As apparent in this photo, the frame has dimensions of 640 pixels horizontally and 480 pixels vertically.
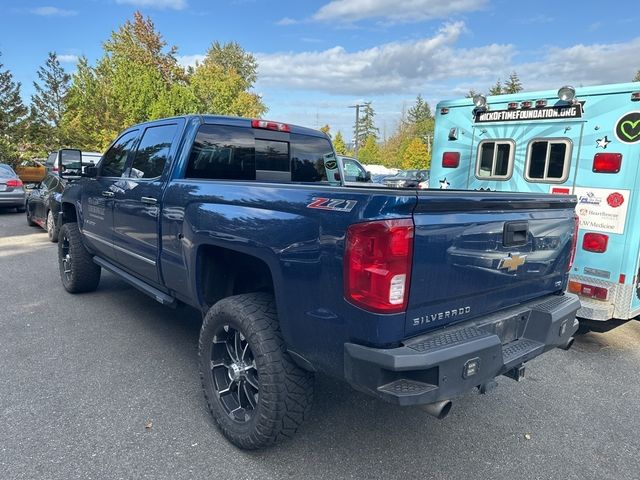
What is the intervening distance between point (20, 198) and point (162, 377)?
12.8 m

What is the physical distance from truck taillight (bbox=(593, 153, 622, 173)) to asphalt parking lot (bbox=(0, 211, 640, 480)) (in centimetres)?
182

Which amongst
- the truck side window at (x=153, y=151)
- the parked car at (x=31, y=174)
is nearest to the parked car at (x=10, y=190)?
the parked car at (x=31, y=174)

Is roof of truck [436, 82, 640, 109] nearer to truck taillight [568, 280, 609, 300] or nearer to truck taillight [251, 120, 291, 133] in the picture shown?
truck taillight [568, 280, 609, 300]

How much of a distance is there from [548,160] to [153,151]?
13.3 feet

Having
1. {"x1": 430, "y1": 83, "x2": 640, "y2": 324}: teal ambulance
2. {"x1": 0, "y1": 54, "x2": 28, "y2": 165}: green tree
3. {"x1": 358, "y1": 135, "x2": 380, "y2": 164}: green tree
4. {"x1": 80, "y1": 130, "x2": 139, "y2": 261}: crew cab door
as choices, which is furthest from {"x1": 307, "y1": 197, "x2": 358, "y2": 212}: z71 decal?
{"x1": 358, "y1": 135, "x2": 380, "y2": 164}: green tree

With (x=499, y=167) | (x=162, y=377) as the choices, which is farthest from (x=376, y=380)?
(x=499, y=167)

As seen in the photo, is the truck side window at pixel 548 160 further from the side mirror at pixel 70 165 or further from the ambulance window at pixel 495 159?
the side mirror at pixel 70 165

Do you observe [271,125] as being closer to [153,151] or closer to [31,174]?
[153,151]

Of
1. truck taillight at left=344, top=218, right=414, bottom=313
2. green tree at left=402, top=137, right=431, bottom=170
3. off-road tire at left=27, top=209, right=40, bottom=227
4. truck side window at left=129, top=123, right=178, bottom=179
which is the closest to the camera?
truck taillight at left=344, top=218, right=414, bottom=313

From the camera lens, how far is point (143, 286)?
160 inches

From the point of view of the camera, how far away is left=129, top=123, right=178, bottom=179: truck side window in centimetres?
379

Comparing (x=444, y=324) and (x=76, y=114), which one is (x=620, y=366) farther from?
(x=76, y=114)

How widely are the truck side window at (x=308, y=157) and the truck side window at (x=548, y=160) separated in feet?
7.50

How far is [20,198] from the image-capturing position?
13664 millimetres
